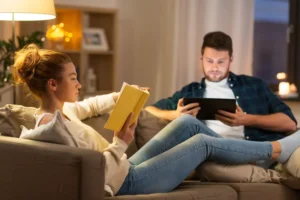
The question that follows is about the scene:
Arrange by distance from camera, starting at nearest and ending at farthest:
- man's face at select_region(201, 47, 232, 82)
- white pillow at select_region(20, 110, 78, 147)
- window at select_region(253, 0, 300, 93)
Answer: white pillow at select_region(20, 110, 78, 147)
man's face at select_region(201, 47, 232, 82)
window at select_region(253, 0, 300, 93)

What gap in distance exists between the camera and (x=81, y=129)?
267 centimetres

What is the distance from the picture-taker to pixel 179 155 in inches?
110

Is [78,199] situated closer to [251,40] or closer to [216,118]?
[216,118]

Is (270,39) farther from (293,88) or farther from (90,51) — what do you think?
(90,51)

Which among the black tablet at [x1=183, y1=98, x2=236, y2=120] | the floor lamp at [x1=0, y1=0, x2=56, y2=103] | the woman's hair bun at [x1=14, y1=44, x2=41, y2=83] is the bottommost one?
the black tablet at [x1=183, y1=98, x2=236, y2=120]

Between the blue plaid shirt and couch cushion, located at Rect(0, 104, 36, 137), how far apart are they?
0.92 metres

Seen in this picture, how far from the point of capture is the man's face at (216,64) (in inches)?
148

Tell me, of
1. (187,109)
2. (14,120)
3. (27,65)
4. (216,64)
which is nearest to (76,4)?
(216,64)

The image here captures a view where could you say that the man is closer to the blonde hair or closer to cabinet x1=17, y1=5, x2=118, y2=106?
the blonde hair

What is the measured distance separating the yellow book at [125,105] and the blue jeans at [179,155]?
0.23 metres

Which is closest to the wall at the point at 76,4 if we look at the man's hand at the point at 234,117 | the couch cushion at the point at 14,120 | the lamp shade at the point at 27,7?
the lamp shade at the point at 27,7

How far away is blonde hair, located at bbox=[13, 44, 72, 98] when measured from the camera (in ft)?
8.99

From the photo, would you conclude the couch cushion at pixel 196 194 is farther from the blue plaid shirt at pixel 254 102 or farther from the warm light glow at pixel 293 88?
the warm light glow at pixel 293 88

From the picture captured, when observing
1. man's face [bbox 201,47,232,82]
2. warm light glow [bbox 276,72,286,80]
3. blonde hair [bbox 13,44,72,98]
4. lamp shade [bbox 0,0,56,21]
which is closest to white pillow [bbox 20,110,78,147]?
blonde hair [bbox 13,44,72,98]
